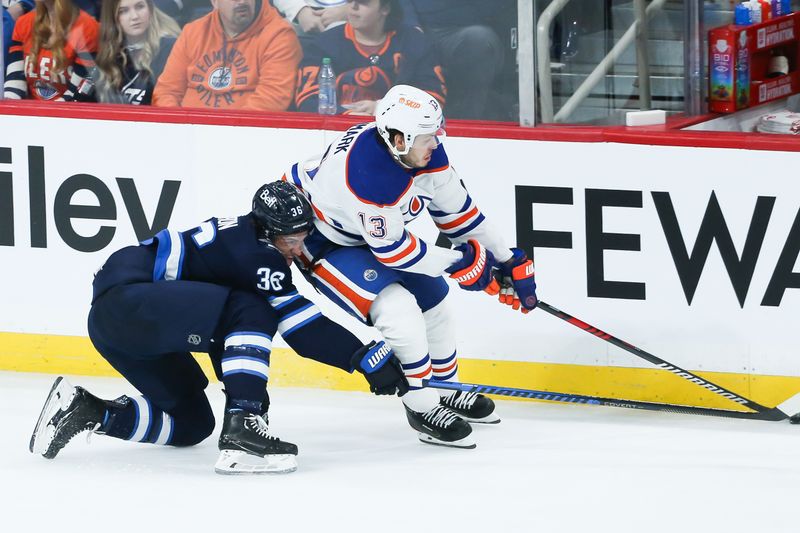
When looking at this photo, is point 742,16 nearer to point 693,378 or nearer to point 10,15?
point 693,378

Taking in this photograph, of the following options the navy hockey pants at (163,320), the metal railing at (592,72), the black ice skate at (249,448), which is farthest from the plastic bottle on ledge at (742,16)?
the black ice skate at (249,448)

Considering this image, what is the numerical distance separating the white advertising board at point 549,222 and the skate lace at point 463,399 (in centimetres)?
24

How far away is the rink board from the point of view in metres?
4.16

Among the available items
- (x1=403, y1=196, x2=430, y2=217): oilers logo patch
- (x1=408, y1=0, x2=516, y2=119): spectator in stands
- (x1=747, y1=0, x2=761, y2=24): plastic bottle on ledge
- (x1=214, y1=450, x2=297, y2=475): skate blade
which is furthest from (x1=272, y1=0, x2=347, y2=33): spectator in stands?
(x1=214, y1=450, x2=297, y2=475): skate blade

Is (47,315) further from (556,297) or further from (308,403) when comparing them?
(556,297)

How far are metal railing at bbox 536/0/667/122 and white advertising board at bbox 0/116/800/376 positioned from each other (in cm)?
19

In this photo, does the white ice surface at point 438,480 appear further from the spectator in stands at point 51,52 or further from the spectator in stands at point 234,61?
→ the spectator in stands at point 51,52

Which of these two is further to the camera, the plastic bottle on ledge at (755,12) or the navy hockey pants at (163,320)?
the plastic bottle on ledge at (755,12)

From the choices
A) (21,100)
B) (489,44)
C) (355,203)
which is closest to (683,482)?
(355,203)

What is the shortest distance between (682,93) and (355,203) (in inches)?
60.2

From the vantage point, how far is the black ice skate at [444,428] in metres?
4.01

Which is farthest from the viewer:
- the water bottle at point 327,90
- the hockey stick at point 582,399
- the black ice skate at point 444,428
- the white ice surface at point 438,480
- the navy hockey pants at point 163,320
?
the water bottle at point 327,90

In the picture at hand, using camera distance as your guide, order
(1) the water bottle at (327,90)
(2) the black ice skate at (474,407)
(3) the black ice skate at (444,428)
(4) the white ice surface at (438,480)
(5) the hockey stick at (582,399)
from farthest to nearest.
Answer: (1) the water bottle at (327,90) → (2) the black ice skate at (474,407) → (3) the black ice skate at (444,428) → (5) the hockey stick at (582,399) → (4) the white ice surface at (438,480)

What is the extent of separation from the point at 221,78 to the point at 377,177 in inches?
49.5
